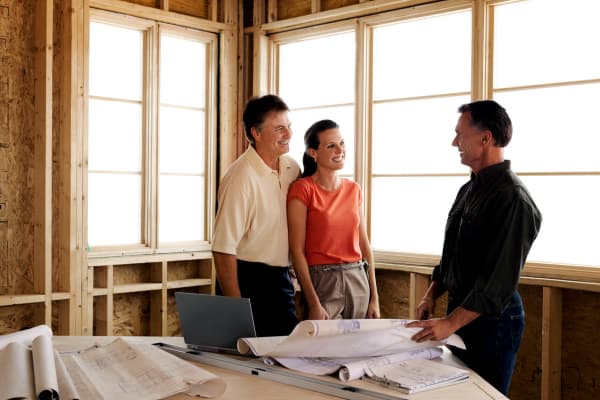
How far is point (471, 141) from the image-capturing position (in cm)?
255

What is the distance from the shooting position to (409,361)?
2166mm

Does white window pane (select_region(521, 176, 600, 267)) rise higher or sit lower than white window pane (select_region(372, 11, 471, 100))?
lower

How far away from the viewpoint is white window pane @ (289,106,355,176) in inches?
193

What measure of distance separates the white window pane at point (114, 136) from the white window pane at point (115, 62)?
0.30 ft

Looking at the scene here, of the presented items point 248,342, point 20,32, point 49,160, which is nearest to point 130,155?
point 49,160

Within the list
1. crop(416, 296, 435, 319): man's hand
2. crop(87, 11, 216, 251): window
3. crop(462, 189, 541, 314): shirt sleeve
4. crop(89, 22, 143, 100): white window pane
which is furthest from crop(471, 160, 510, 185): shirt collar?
crop(89, 22, 143, 100): white window pane

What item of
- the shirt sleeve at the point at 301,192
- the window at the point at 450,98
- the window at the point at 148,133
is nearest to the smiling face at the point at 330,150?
the shirt sleeve at the point at 301,192

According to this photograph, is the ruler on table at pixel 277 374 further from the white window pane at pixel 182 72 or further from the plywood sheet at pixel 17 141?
the white window pane at pixel 182 72

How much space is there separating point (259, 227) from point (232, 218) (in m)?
0.14

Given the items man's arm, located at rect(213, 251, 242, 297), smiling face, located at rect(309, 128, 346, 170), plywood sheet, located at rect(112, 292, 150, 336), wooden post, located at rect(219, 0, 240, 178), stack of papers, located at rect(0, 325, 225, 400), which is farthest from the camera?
wooden post, located at rect(219, 0, 240, 178)

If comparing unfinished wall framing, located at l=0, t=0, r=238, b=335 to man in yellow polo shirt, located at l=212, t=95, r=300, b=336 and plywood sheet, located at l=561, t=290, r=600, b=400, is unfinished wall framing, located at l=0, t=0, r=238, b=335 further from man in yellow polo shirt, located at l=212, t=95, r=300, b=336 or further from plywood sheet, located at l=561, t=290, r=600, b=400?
plywood sheet, located at l=561, t=290, r=600, b=400

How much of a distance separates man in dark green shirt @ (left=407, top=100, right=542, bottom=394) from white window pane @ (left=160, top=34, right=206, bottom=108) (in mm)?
2999

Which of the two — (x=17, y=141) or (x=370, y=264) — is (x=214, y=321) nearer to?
(x=370, y=264)

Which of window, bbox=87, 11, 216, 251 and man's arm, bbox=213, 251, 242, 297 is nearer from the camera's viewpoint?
man's arm, bbox=213, 251, 242, 297
